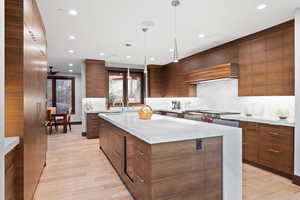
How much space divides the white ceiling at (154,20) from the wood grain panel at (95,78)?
1467 millimetres

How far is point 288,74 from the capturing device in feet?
9.74

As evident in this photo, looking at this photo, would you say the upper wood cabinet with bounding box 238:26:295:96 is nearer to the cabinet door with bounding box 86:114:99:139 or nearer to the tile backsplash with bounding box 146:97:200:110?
the tile backsplash with bounding box 146:97:200:110

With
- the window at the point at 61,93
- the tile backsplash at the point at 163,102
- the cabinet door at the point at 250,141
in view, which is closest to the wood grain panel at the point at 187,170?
the cabinet door at the point at 250,141

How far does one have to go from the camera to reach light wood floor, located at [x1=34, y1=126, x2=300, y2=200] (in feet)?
7.64

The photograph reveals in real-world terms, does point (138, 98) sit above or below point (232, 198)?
above

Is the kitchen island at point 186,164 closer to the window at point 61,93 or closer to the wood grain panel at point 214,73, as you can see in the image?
the wood grain panel at point 214,73

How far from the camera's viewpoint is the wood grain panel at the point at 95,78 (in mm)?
5945

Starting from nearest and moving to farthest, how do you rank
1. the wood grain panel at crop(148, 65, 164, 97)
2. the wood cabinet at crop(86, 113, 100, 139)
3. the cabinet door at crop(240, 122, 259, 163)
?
1. the cabinet door at crop(240, 122, 259, 163)
2. the wood cabinet at crop(86, 113, 100, 139)
3. the wood grain panel at crop(148, 65, 164, 97)

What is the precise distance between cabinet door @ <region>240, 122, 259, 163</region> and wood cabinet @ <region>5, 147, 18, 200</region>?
144 inches

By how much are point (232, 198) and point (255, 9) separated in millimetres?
2670

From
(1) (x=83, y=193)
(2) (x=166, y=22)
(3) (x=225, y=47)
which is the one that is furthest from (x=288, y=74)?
(1) (x=83, y=193)

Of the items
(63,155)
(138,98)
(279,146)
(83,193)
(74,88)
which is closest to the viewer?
(83,193)

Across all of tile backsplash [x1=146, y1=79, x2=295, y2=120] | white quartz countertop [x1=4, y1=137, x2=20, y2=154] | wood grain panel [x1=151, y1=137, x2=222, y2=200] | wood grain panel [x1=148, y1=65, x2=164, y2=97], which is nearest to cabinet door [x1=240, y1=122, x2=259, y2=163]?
tile backsplash [x1=146, y1=79, x2=295, y2=120]

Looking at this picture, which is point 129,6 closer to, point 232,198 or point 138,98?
point 232,198
